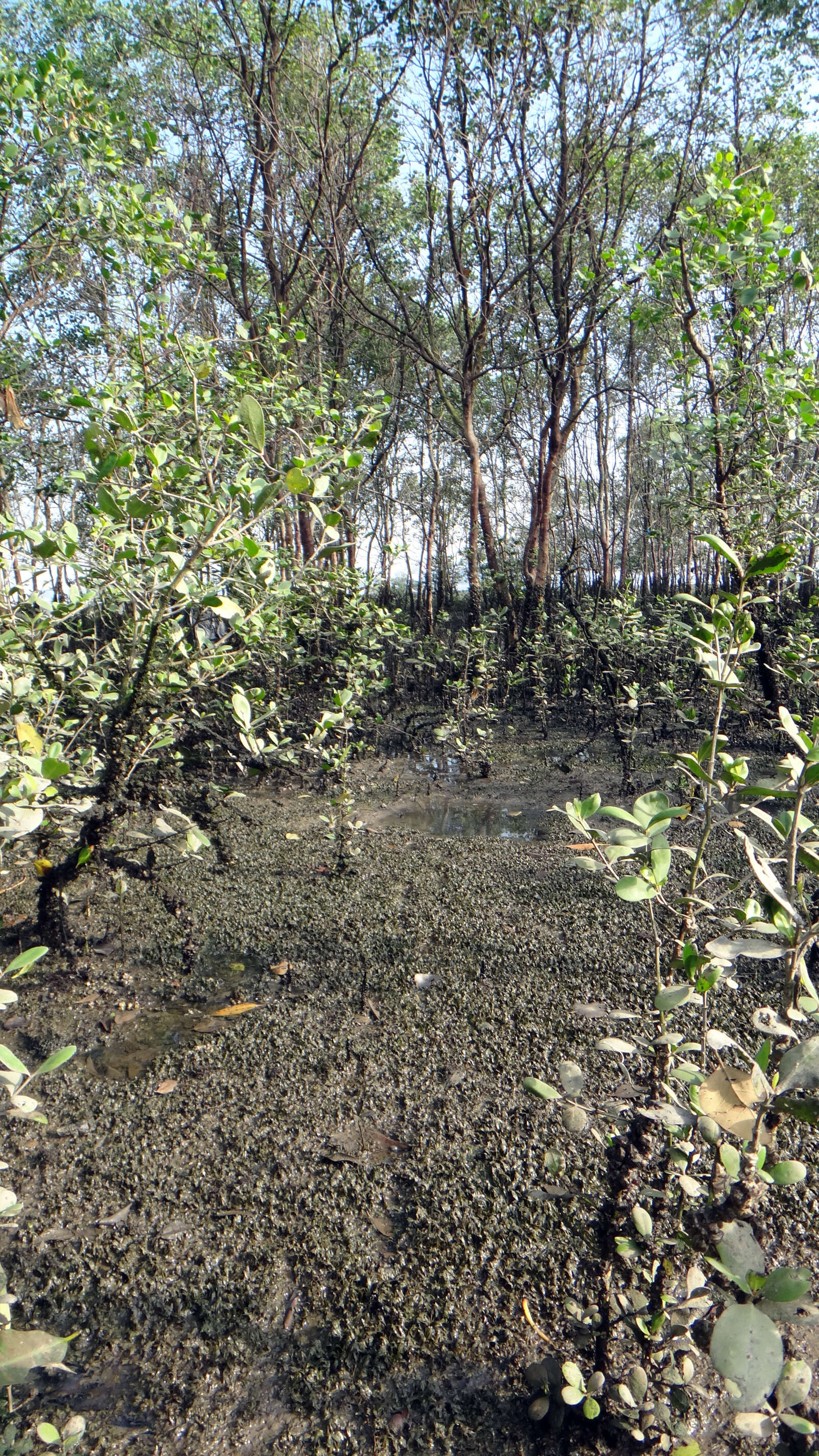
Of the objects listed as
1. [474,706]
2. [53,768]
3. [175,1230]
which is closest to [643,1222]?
[175,1230]

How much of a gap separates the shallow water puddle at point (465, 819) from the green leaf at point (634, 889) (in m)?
3.16

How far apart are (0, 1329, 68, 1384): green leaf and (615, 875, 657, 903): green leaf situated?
874 mm

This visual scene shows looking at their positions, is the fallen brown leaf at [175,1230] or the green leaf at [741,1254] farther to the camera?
the fallen brown leaf at [175,1230]

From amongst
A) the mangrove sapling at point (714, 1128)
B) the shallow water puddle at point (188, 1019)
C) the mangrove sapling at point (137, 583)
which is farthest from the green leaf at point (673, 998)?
the shallow water puddle at point (188, 1019)

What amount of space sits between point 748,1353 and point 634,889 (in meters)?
0.49

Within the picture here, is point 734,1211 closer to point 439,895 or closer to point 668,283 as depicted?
point 439,895

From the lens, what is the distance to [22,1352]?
0.83 metres

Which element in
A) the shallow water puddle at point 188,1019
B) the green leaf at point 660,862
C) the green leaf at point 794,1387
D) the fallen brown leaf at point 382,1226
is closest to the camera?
the green leaf at point 794,1387

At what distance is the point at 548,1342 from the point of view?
4.34ft

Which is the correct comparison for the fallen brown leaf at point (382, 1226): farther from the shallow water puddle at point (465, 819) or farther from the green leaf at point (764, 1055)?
the shallow water puddle at point (465, 819)

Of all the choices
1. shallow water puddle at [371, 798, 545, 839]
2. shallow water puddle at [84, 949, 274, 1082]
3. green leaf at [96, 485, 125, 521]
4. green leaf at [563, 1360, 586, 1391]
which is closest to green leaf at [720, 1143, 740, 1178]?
green leaf at [563, 1360, 586, 1391]

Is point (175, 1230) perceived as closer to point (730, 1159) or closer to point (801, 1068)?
point (730, 1159)

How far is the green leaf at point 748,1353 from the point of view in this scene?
0.69 m

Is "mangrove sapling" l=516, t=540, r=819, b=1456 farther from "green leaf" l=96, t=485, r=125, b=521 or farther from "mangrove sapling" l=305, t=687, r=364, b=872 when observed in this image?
"mangrove sapling" l=305, t=687, r=364, b=872
